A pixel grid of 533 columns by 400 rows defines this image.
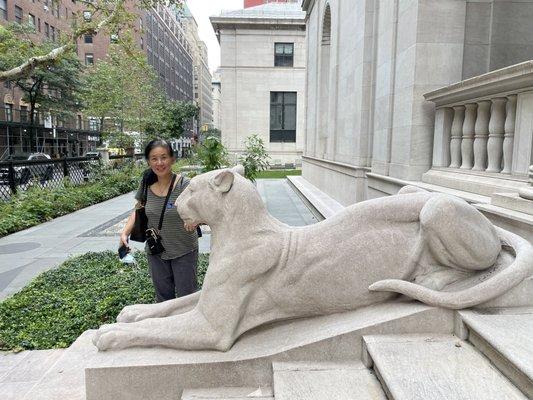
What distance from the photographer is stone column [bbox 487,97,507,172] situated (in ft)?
16.1

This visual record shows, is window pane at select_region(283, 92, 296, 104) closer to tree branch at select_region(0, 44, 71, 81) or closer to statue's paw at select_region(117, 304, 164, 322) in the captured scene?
tree branch at select_region(0, 44, 71, 81)

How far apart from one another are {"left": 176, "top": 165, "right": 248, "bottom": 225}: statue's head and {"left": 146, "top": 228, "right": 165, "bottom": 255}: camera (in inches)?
37.7

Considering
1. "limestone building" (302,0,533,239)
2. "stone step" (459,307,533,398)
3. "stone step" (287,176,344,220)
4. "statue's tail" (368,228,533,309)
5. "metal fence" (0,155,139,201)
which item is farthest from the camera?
"metal fence" (0,155,139,201)

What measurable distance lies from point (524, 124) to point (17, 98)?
46560 millimetres

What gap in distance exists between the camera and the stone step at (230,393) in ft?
8.93

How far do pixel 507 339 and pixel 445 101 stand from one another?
430cm

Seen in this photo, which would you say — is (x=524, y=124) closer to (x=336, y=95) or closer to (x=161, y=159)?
(x=161, y=159)

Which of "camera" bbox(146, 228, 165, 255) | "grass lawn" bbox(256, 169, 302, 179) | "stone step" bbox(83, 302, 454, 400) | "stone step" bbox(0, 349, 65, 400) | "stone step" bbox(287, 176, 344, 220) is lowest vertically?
"stone step" bbox(0, 349, 65, 400)

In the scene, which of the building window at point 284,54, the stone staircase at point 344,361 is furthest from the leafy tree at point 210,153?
the building window at point 284,54

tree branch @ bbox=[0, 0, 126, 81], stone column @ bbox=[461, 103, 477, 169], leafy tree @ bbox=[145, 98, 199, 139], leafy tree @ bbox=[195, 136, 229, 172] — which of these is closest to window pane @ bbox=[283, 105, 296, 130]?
leafy tree @ bbox=[145, 98, 199, 139]

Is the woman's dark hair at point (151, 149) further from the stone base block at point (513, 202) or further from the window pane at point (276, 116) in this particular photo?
the window pane at point (276, 116)

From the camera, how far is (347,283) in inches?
116

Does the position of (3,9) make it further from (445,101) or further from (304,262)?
(304,262)

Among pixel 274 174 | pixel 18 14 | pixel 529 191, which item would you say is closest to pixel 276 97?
pixel 274 174
